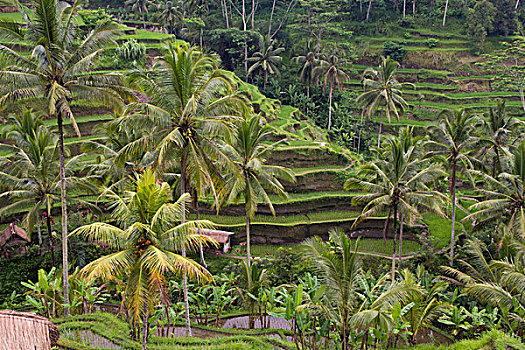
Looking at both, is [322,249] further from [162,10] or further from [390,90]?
[162,10]

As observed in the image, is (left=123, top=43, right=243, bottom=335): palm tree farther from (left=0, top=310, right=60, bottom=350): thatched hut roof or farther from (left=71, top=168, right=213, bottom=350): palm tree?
(left=0, top=310, right=60, bottom=350): thatched hut roof

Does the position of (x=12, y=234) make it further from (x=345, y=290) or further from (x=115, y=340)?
(x=345, y=290)

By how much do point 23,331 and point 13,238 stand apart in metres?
15.3

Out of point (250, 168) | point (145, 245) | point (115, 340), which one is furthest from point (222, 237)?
point (145, 245)

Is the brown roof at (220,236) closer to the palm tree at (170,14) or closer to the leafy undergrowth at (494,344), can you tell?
the leafy undergrowth at (494,344)

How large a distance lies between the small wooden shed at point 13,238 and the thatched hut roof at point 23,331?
13993 mm

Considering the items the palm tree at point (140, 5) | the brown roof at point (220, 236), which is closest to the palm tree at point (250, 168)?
the brown roof at point (220, 236)

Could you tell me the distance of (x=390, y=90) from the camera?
103ft

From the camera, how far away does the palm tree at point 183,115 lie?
13.3 metres

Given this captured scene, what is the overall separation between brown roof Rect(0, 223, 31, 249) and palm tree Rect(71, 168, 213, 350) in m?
13.4

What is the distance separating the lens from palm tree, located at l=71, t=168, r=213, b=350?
10.0 meters

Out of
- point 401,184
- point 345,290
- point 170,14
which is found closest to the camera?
point 345,290

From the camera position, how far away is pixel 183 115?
1305 centimetres

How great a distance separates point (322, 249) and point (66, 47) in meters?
10.4
